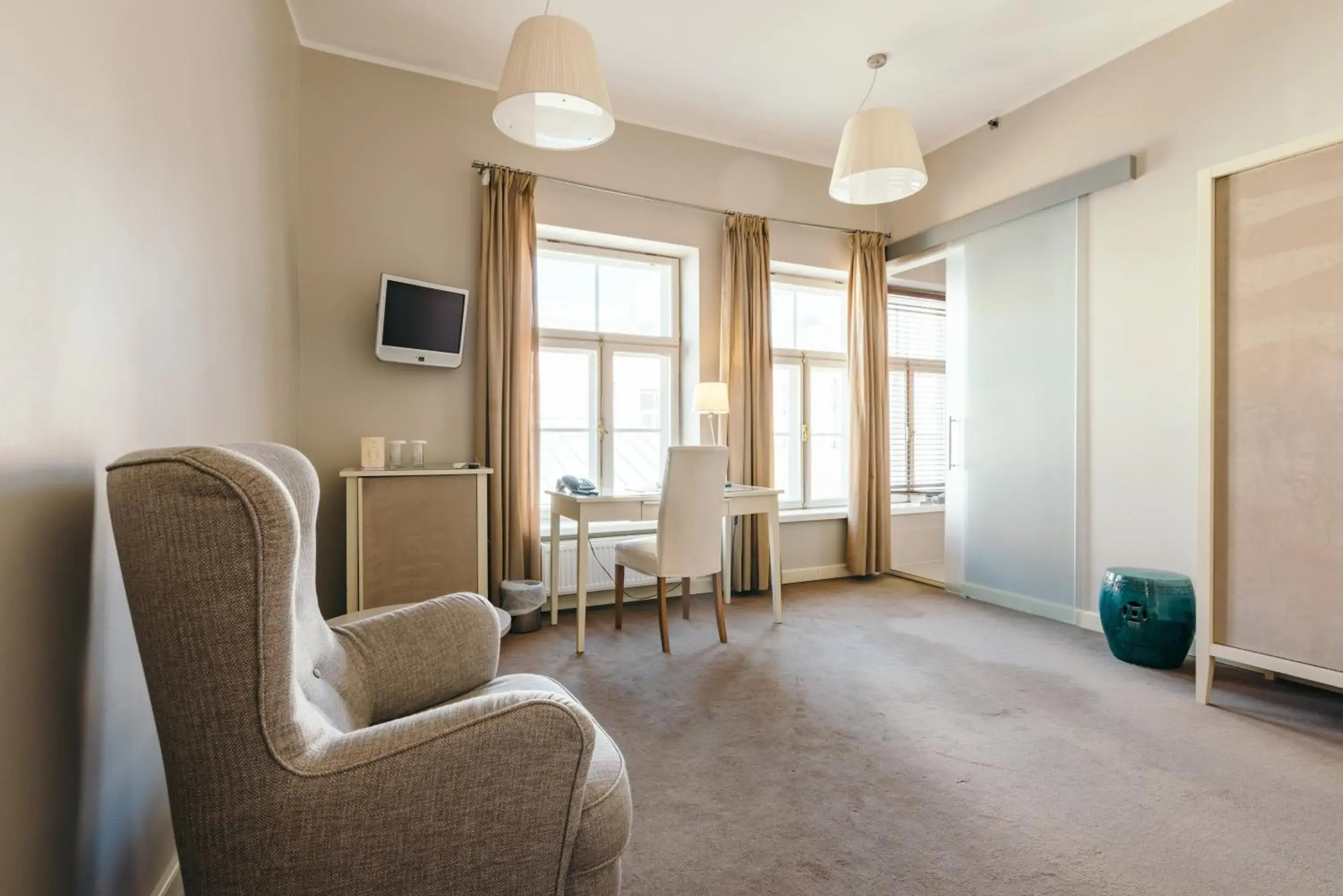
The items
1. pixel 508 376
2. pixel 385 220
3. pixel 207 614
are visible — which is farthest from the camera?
pixel 508 376

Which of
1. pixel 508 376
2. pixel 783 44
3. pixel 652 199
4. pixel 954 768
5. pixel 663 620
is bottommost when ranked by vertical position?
pixel 954 768

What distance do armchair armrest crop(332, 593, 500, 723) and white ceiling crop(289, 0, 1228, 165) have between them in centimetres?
283

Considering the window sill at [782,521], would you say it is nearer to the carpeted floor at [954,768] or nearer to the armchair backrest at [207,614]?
the carpeted floor at [954,768]

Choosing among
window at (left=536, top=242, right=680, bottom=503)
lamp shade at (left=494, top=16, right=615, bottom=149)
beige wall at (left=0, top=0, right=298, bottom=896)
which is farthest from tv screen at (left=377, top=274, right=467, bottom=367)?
beige wall at (left=0, top=0, right=298, bottom=896)

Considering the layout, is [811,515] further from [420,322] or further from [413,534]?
[420,322]

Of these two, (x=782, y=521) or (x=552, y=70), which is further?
(x=782, y=521)

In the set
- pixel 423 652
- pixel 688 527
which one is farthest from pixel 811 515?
pixel 423 652

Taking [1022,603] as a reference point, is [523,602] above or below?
above

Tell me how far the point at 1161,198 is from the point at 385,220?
3920 millimetres

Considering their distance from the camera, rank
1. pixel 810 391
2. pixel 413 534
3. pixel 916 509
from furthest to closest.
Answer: pixel 916 509
pixel 810 391
pixel 413 534

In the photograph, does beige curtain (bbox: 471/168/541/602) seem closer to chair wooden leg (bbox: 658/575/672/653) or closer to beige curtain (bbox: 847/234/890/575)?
chair wooden leg (bbox: 658/575/672/653)

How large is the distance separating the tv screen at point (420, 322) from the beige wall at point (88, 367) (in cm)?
146

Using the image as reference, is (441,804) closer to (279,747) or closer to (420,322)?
(279,747)

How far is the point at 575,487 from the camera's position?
11.5 ft
